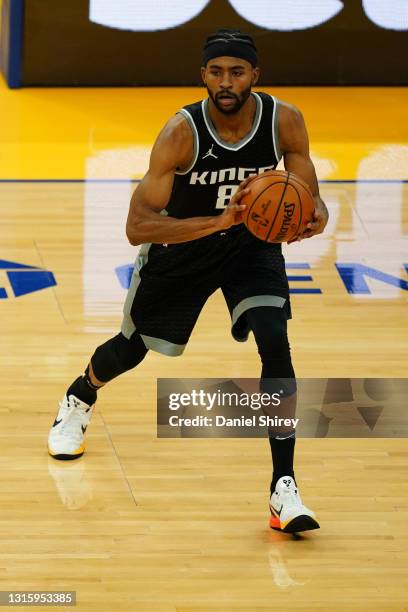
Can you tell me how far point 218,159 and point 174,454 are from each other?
1407 millimetres

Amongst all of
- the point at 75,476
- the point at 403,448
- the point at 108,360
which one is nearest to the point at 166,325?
the point at 108,360

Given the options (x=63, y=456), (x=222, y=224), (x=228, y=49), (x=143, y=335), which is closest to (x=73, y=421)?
(x=63, y=456)

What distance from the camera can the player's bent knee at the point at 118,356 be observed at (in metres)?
5.39

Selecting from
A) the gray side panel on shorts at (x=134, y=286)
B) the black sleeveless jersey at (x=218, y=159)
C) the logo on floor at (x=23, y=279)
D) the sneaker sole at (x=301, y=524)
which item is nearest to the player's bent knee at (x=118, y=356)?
the gray side panel on shorts at (x=134, y=286)

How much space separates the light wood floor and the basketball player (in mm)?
299

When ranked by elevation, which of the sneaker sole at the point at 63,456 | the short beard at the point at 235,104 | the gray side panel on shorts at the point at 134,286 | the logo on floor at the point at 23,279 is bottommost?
the sneaker sole at the point at 63,456

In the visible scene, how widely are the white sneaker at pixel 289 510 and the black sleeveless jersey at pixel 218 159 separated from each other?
1.07 meters

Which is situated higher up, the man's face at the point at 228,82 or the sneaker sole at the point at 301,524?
the man's face at the point at 228,82

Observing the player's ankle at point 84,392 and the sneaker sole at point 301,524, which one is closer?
the sneaker sole at point 301,524

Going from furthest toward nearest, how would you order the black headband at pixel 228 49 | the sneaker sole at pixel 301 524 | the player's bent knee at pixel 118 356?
the player's bent knee at pixel 118 356, the sneaker sole at pixel 301 524, the black headband at pixel 228 49

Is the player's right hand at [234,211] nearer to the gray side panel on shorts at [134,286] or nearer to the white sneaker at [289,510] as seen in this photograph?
the gray side panel on shorts at [134,286]

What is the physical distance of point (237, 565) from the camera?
477 cm

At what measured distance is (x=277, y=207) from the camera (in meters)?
4.75

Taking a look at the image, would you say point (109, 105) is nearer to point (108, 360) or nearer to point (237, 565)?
point (108, 360)
